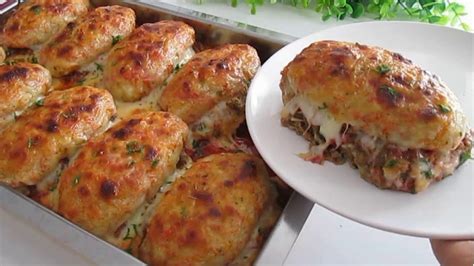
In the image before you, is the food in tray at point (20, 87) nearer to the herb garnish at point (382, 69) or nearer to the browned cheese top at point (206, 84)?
the browned cheese top at point (206, 84)

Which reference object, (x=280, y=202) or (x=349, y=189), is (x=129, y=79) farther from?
(x=349, y=189)

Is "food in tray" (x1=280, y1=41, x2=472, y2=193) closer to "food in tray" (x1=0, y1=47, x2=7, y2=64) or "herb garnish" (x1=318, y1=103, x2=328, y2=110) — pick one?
"herb garnish" (x1=318, y1=103, x2=328, y2=110)

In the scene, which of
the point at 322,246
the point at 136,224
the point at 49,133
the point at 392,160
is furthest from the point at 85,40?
the point at 392,160

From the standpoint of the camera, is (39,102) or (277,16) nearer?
(39,102)

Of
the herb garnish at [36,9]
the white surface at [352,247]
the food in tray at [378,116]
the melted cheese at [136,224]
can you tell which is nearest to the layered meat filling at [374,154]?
the food in tray at [378,116]

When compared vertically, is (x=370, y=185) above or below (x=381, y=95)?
below

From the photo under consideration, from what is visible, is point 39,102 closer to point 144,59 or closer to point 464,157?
point 144,59

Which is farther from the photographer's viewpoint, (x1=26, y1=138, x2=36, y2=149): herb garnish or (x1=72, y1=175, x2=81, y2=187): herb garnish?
(x1=26, y1=138, x2=36, y2=149): herb garnish

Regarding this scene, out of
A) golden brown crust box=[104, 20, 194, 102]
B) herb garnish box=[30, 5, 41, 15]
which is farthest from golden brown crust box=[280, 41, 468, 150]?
herb garnish box=[30, 5, 41, 15]

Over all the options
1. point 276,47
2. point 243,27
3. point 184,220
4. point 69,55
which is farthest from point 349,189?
point 69,55
